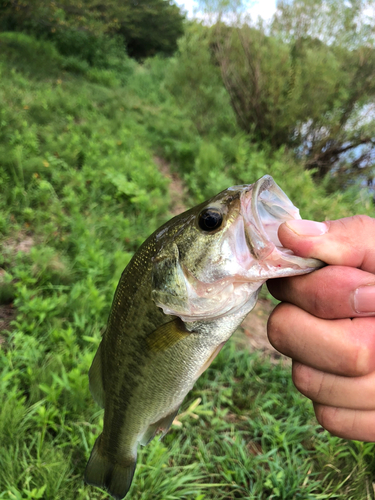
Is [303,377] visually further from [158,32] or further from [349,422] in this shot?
[158,32]

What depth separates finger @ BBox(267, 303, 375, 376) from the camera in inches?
41.9

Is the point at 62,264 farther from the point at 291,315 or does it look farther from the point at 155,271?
the point at 291,315

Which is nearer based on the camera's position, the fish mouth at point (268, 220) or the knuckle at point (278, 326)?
the fish mouth at point (268, 220)

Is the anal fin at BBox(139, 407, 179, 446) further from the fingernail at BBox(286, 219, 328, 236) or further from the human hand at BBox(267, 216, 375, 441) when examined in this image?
the fingernail at BBox(286, 219, 328, 236)

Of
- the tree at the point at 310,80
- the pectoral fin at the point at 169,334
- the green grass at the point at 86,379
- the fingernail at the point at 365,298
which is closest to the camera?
the fingernail at the point at 365,298

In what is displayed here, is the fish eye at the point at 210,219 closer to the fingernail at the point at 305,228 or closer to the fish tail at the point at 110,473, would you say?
the fingernail at the point at 305,228

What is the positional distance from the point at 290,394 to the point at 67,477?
1776mm

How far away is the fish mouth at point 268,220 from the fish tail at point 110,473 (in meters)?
1.22

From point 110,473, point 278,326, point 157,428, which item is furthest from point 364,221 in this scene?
point 110,473

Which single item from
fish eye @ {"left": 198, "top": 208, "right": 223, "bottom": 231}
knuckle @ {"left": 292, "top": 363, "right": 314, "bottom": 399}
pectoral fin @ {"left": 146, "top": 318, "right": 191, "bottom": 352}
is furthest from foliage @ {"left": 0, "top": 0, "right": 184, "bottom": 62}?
knuckle @ {"left": 292, "top": 363, "right": 314, "bottom": 399}

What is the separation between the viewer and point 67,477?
1.86m

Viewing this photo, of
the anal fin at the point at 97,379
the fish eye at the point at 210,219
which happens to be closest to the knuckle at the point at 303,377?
the fish eye at the point at 210,219

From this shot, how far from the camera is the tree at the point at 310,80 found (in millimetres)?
7211

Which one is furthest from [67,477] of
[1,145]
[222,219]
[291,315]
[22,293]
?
[1,145]
